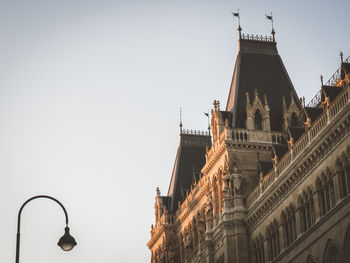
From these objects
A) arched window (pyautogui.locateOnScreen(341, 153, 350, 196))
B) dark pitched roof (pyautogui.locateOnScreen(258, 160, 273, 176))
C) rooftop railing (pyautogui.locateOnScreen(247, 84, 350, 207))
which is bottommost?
arched window (pyautogui.locateOnScreen(341, 153, 350, 196))

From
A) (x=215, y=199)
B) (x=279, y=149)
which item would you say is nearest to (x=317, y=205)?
(x=279, y=149)

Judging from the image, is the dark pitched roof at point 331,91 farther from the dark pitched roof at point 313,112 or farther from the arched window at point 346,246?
the arched window at point 346,246

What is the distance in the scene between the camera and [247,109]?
5950 cm

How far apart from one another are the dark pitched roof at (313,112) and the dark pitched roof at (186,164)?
2592 cm

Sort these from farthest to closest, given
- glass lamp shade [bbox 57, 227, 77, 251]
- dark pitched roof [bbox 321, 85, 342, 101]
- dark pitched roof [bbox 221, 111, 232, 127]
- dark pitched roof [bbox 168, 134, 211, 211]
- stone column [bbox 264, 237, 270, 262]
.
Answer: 1. dark pitched roof [bbox 168, 134, 211, 211]
2. dark pitched roof [bbox 221, 111, 232, 127]
3. stone column [bbox 264, 237, 270, 262]
4. dark pitched roof [bbox 321, 85, 342, 101]
5. glass lamp shade [bbox 57, 227, 77, 251]

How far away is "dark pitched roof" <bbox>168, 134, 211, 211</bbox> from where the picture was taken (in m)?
78.3

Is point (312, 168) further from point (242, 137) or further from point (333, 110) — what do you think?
point (242, 137)

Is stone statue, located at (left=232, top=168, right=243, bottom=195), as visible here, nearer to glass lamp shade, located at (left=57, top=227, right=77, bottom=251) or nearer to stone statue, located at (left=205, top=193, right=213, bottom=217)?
stone statue, located at (left=205, top=193, right=213, bottom=217)

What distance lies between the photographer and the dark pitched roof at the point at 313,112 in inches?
1927

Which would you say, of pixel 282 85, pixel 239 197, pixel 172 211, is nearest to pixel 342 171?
pixel 239 197

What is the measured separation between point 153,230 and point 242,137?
79.9 ft

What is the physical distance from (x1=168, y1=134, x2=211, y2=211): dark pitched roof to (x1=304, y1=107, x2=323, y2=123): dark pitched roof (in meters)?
25.9

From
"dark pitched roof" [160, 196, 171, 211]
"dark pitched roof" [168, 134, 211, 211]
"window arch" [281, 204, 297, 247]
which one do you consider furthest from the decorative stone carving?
"dark pitched roof" [160, 196, 171, 211]

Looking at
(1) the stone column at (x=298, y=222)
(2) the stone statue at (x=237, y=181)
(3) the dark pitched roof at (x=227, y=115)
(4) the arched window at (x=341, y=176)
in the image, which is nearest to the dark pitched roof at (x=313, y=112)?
(1) the stone column at (x=298, y=222)
